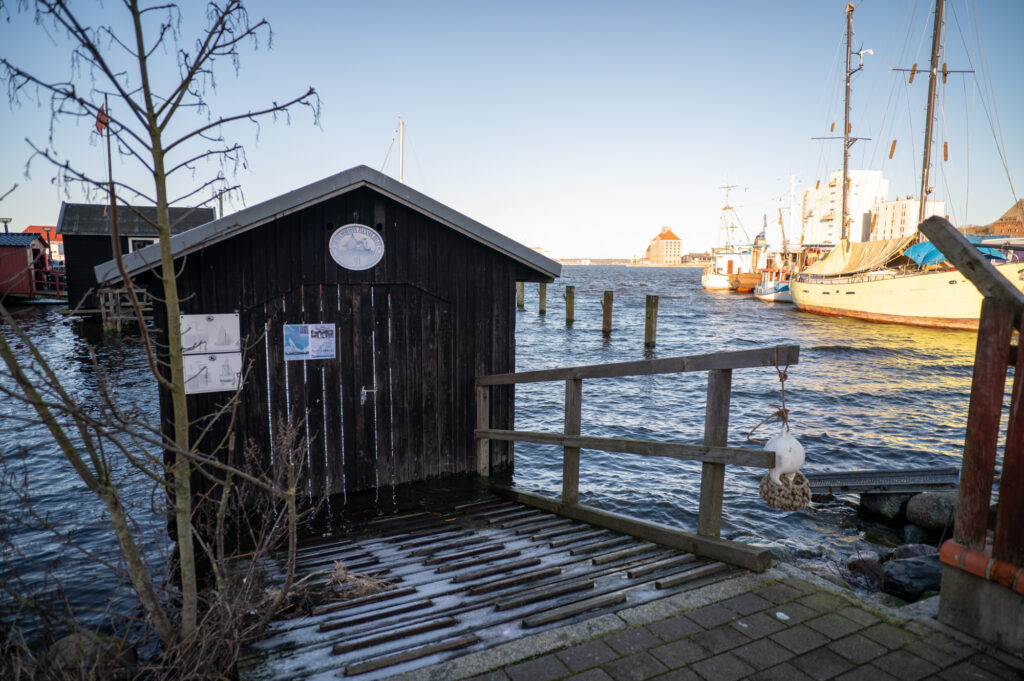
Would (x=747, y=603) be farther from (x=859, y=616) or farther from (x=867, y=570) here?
(x=867, y=570)

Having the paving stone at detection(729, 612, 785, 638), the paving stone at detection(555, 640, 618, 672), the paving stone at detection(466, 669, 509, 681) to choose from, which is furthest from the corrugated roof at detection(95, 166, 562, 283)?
the paving stone at detection(729, 612, 785, 638)

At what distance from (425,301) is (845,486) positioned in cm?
718

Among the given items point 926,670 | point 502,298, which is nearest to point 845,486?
point 502,298

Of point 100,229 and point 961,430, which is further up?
point 100,229

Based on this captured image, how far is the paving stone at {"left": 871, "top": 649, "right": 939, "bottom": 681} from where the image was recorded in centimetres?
306

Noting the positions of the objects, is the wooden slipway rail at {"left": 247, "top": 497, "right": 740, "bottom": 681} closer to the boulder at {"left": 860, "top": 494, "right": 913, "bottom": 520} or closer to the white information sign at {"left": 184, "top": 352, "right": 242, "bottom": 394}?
the white information sign at {"left": 184, "top": 352, "right": 242, "bottom": 394}

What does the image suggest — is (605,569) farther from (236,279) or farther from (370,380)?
(236,279)

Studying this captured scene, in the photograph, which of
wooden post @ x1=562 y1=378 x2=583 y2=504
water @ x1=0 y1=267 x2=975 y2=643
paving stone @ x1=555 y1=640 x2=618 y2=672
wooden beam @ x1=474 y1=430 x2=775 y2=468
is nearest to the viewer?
paving stone @ x1=555 y1=640 x2=618 y2=672

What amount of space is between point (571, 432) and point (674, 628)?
2522mm

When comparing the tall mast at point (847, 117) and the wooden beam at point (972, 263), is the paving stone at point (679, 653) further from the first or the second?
the tall mast at point (847, 117)

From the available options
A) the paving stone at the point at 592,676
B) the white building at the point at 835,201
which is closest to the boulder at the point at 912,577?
the paving stone at the point at 592,676

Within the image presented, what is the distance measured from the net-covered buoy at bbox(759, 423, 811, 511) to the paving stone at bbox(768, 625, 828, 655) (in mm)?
716

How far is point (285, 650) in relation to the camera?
3432 mm

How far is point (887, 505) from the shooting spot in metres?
8.75
